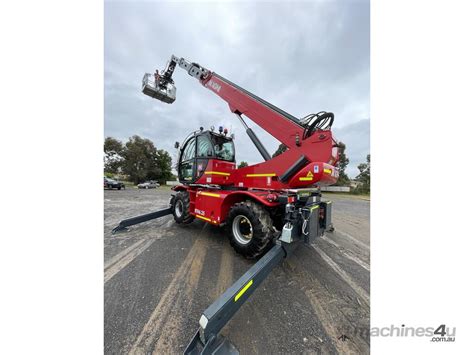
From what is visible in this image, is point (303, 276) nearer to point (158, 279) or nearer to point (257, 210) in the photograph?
point (257, 210)

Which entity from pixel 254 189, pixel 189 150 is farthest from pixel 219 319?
pixel 189 150

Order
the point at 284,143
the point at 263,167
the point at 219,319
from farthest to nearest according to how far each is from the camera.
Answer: the point at 263,167 → the point at 284,143 → the point at 219,319

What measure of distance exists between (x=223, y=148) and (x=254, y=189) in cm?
159

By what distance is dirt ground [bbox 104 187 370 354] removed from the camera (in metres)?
1.58

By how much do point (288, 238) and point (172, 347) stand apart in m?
1.67

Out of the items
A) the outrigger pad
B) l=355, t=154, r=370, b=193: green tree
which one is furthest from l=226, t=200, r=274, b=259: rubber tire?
l=355, t=154, r=370, b=193: green tree

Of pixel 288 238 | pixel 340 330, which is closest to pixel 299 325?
pixel 340 330

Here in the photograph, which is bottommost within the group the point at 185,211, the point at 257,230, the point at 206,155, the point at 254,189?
the point at 185,211

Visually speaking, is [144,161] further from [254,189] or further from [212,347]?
[212,347]

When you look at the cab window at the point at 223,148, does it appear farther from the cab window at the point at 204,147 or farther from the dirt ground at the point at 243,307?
the dirt ground at the point at 243,307

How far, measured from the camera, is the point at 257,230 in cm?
272

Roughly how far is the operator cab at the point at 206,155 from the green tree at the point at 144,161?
32.6m

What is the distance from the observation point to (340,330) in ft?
5.65

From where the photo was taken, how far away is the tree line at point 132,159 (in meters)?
32.1
